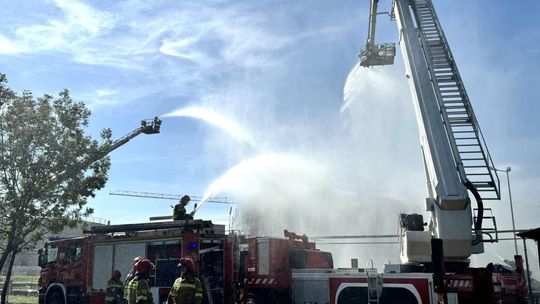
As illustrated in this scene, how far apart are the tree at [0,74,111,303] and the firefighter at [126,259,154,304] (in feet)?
34.6

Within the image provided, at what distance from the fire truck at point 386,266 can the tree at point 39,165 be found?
62.5 inches

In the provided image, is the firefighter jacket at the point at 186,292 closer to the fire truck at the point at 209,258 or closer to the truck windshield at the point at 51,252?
the fire truck at the point at 209,258

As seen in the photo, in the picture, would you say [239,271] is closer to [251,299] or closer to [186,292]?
[251,299]

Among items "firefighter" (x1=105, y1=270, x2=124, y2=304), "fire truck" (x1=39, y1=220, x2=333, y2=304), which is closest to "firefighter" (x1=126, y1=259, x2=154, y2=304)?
"firefighter" (x1=105, y1=270, x2=124, y2=304)

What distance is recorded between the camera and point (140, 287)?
673cm

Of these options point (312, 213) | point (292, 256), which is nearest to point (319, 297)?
point (292, 256)

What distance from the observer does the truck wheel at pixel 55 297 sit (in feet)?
47.0

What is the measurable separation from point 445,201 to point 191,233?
6.11 m

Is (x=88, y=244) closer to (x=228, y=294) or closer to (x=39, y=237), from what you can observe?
(x=39, y=237)

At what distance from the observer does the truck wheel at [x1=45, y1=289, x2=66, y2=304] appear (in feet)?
47.0

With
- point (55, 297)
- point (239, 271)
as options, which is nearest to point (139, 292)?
point (239, 271)

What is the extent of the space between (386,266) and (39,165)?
11794 millimetres

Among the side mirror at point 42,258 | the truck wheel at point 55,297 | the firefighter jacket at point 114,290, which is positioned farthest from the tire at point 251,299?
the side mirror at point 42,258

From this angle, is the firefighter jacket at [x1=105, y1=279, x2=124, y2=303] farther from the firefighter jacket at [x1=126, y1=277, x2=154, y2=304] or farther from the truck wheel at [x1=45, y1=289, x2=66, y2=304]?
the truck wheel at [x1=45, y1=289, x2=66, y2=304]
